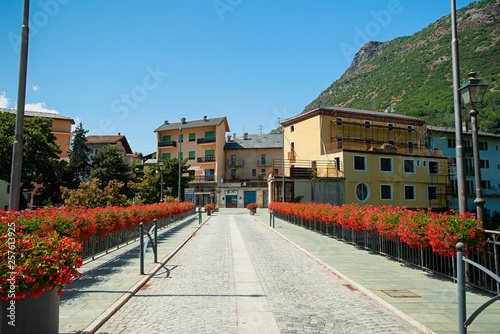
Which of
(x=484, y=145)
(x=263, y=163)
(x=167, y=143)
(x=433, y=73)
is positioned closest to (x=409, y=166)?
(x=484, y=145)

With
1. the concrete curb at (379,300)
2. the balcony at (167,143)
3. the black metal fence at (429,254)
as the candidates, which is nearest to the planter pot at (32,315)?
the concrete curb at (379,300)

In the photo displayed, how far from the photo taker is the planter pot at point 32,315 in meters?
3.61

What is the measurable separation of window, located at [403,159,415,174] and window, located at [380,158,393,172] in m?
2.25

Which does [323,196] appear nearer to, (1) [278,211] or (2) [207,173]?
(1) [278,211]

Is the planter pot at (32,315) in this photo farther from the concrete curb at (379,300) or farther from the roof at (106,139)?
the roof at (106,139)

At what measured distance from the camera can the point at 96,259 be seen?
9984 millimetres

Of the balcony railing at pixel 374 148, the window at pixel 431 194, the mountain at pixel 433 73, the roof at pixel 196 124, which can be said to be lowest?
the window at pixel 431 194

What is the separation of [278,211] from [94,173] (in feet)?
92.2

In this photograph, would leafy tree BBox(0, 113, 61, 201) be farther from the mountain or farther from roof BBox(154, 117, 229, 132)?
the mountain

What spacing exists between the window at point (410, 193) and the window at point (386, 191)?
8.14 feet

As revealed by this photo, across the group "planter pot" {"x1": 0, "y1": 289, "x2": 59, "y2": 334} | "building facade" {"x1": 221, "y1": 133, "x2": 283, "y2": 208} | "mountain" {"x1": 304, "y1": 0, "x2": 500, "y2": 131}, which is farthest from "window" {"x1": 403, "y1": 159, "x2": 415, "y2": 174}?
"planter pot" {"x1": 0, "y1": 289, "x2": 59, "y2": 334}

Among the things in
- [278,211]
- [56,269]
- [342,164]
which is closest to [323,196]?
[342,164]

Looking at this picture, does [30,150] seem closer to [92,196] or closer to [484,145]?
[92,196]

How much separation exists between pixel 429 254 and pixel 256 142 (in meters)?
56.0
